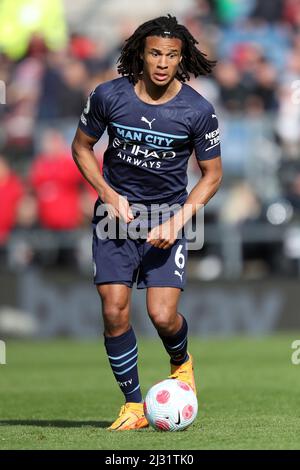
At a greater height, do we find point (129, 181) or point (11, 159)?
point (11, 159)

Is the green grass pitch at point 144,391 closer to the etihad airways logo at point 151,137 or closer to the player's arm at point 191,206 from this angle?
the player's arm at point 191,206

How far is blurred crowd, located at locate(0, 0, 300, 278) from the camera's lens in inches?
680

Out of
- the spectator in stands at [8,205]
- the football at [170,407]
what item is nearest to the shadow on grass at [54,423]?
the football at [170,407]

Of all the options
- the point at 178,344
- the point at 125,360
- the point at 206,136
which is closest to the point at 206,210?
the point at 178,344

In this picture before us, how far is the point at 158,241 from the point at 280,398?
2.59 meters

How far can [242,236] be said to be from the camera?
55.8 ft

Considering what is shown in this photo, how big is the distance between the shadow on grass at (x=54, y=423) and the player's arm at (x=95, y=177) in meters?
1.49

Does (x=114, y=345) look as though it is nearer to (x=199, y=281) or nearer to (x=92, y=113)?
(x=92, y=113)

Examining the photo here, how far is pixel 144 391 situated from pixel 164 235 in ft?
10.5

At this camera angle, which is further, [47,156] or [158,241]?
[47,156]

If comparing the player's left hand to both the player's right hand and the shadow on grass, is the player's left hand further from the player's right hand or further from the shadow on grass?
the shadow on grass

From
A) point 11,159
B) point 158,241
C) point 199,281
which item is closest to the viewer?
point 158,241

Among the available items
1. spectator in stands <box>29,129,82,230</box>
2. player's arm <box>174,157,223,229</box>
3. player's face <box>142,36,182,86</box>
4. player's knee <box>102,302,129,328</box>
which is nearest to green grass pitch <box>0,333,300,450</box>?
player's knee <box>102,302,129,328</box>

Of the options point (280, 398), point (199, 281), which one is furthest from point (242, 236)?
point (280, 398)
